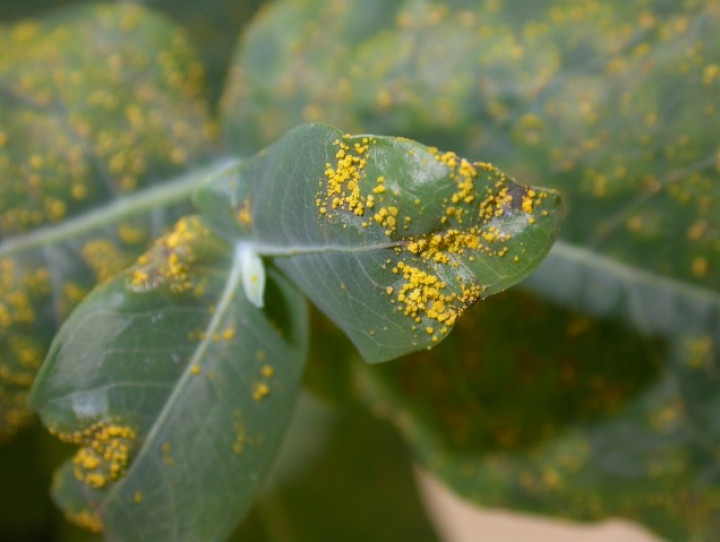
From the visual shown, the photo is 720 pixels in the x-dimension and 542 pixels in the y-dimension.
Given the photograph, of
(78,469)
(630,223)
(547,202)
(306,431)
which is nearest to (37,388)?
(78,469)

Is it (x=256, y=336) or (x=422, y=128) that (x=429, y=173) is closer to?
(x=256, y=336)

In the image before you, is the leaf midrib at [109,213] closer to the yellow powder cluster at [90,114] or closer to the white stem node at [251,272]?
the yellow powder cluster at [90,114]

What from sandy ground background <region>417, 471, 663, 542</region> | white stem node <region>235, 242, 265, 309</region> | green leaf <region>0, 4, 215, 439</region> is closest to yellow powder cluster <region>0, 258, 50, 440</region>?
green leaf <region>0, 4, 215, 439</region>

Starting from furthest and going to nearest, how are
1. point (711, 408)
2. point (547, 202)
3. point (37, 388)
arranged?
point (711, 408)
point (37, 388)
point (547, 202)

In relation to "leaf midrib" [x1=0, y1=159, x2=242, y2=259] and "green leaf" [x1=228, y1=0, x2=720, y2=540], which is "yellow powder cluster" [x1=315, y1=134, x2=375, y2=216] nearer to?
"leaf midrib" [x1=0, y1=159, x2=242, y2=259]

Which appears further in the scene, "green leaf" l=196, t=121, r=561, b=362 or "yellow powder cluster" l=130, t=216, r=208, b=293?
"yellow powder cluster" l=130, t=216, r=208, b=293

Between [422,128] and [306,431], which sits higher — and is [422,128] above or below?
above
